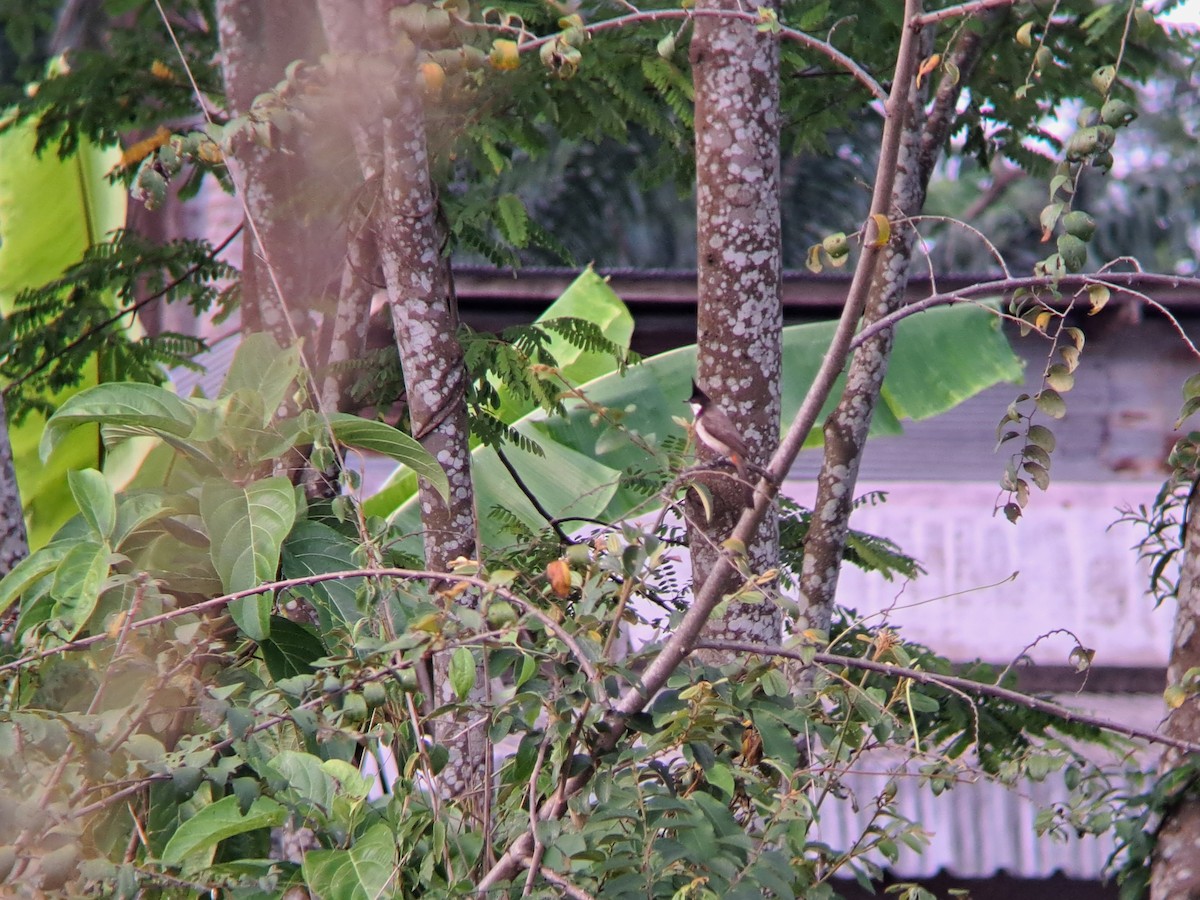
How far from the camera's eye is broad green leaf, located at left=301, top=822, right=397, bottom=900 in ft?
6.19

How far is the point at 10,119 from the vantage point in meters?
4.05

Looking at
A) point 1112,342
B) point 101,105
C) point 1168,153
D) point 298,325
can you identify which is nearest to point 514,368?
point 298,325

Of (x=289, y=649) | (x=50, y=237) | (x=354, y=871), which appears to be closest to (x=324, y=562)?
(x=289, y=649)

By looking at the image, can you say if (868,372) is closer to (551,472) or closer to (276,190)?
(551,472)

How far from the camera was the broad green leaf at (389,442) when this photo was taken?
2.57 m

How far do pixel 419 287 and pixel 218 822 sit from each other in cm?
134

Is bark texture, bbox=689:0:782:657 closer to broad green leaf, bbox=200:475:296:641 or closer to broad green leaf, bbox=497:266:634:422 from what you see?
broad green leaf, bbox=200:475:296:641

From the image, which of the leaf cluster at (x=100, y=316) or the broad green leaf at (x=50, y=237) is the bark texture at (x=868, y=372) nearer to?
the leaf cluster at (x=100, y=316)

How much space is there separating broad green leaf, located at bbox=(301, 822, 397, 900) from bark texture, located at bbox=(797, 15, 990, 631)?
1610mm

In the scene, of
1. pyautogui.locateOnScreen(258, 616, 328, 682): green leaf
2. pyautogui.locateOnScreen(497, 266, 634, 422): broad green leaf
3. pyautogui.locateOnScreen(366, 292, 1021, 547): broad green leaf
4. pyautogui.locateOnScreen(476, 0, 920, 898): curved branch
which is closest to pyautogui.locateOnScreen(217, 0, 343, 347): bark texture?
pyautogui.locateOnScreen(258, 616, 328, 682): green leaf

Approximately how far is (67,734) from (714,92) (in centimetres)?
209

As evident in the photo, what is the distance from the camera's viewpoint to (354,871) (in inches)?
75.1

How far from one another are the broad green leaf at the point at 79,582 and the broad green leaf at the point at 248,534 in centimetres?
21

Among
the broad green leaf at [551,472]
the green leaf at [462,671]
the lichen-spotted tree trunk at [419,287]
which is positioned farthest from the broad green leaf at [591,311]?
the green leaf at [462,671]
